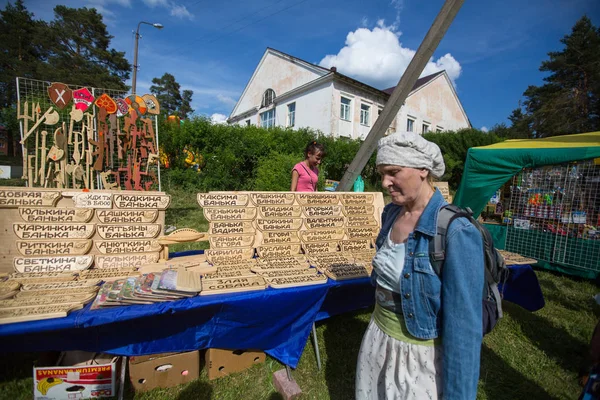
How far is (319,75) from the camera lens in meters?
16.6

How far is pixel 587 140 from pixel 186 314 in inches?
246

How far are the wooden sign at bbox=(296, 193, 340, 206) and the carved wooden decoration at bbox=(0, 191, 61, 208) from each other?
→ 196cm

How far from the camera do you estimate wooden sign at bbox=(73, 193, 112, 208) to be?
207cm

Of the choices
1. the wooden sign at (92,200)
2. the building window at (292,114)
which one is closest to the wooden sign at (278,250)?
the wooden sign at (92,200)

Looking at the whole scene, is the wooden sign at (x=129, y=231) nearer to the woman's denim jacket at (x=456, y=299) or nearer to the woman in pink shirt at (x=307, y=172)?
the woman in pink shirt at (x=307, y=172)

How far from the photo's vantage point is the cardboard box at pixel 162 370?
1910 mm

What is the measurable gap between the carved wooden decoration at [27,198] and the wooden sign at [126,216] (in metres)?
0.31

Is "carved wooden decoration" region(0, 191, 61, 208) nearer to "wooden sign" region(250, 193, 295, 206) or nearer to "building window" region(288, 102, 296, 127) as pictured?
"wooden sign" region(250, 193, 295, 206)

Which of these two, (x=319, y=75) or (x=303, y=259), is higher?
(x=319, y=75)

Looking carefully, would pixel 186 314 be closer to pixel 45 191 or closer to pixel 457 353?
pixel 45 191

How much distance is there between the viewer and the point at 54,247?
6.58ft

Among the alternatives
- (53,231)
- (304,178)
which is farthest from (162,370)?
(304,178)

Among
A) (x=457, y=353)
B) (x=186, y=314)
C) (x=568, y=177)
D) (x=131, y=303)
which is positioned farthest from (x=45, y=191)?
(x=568, y=177)

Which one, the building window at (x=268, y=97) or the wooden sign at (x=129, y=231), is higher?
the building window at (x=268, y=97)
